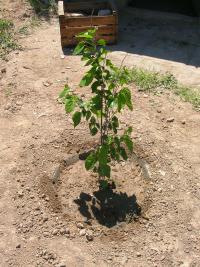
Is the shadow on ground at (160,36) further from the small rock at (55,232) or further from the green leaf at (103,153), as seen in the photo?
the small rock at (55,232)

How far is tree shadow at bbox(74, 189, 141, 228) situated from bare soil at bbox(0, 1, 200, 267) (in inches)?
0.6

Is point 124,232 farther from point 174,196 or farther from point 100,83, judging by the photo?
point 100,83

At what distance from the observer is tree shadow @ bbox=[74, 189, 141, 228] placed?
575 centimetres

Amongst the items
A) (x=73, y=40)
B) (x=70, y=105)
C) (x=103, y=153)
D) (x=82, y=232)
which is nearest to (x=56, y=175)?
(x=82, y=232)

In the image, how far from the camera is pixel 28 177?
6328 millimetres

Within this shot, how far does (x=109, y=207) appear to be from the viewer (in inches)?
231

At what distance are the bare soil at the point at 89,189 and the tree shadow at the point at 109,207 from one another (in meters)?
0.01

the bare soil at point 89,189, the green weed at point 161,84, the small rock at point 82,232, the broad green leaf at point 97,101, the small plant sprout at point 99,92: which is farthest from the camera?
the green weed at point 161,84

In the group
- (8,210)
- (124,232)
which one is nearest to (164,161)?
(124,232)

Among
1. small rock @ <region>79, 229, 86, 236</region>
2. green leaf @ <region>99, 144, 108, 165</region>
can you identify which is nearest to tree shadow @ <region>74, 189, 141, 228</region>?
small rock @ <region>79, 229, 86, 236</region>

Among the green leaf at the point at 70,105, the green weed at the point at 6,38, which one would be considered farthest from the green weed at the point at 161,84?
the green leaf at the point at 70,105

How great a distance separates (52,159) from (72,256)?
5.99ft

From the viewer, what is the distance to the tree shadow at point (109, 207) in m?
5.75

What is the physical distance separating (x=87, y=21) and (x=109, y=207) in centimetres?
471
